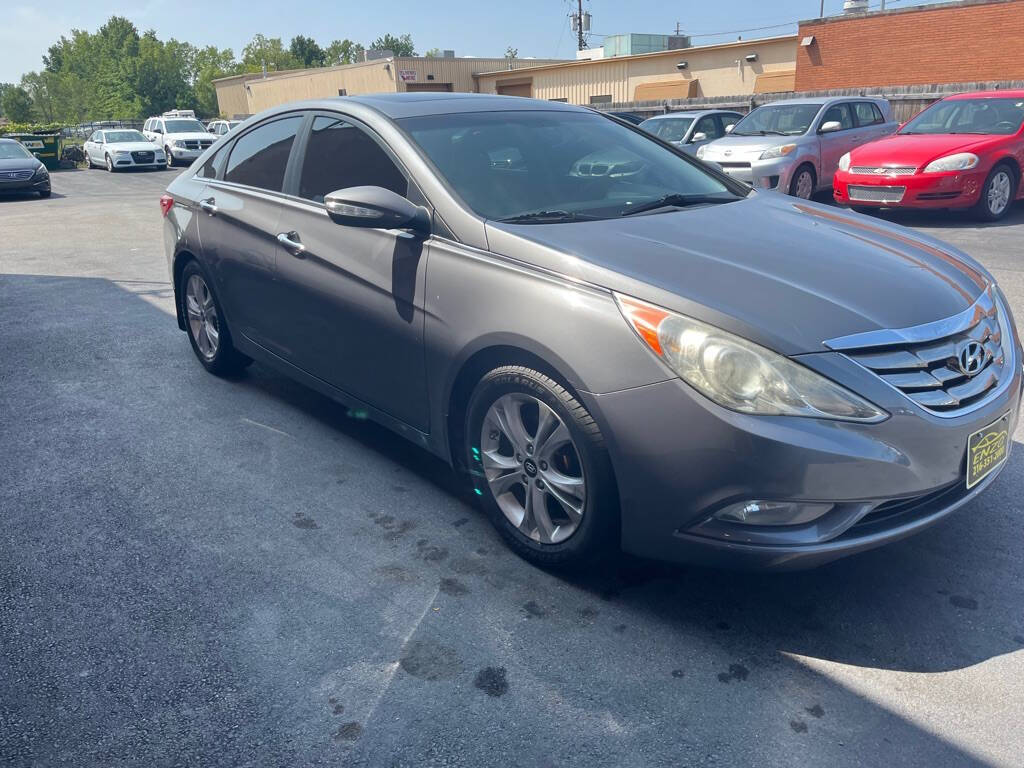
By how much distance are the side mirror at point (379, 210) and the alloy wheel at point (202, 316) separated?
6.17ft

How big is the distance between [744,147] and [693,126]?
10.4 ft

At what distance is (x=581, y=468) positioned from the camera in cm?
283

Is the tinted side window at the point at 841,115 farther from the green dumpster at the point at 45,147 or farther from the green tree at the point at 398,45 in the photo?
the green tree at the point at 398,45

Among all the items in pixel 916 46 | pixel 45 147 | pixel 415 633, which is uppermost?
pixel 916 46

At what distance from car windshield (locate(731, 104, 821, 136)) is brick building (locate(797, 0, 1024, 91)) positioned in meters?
15.0

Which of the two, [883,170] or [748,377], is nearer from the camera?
[748,377]

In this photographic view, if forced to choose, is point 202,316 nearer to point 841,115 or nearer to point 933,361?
point 933,361

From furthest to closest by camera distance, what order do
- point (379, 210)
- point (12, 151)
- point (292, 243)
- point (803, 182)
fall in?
1. point (12, 151)
2. point (803, 182)
3. point (292, 243)
4. point (379, 210)

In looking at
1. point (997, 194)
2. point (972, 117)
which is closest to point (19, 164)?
point (972, 117)

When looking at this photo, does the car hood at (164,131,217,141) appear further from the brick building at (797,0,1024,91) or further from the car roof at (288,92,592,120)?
the car roof at (288,92,592,120)

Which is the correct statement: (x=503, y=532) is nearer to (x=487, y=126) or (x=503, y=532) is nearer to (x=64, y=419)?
(x=487, y=126)

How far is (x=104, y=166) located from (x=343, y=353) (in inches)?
1204

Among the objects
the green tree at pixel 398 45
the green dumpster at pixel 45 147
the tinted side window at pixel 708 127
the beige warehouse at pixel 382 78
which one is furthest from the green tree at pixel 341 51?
the tinted side window at pixel 708 127

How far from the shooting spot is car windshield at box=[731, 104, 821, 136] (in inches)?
501
